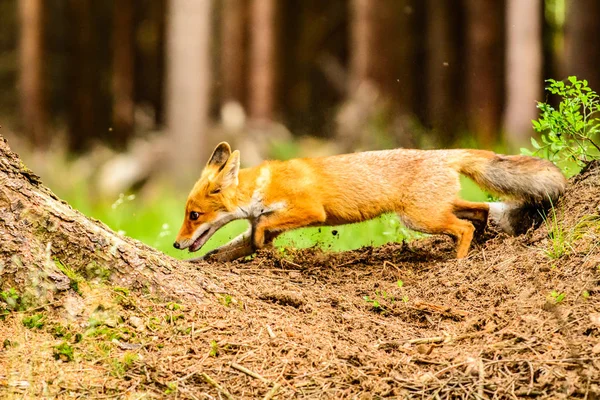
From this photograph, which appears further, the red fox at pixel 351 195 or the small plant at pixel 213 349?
the red fox at pixel 351 195

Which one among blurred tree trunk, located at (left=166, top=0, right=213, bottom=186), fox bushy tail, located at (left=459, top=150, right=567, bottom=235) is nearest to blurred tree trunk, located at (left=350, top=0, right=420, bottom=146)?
blurred tree trunk, located at (left=166, top=0, right=213, bottom=186)

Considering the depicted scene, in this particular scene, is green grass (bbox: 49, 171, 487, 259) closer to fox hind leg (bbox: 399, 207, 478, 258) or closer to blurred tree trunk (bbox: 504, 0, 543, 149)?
fox hind leg (bbox: 399, 207, 478, 258)

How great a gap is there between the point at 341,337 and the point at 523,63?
846cm

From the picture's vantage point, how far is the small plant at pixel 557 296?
367 centimetres

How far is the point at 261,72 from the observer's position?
57.3ft

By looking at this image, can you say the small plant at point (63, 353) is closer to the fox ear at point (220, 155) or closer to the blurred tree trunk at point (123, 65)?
the fox ear at point (220, 155)

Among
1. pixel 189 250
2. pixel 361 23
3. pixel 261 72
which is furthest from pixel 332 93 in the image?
pixel 189 250

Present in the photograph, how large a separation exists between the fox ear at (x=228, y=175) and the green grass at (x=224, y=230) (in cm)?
66

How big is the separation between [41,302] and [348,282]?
2002mm

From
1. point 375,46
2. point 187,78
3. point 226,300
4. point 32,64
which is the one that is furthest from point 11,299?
point 32,64

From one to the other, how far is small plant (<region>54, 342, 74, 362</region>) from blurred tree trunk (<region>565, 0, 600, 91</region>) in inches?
353

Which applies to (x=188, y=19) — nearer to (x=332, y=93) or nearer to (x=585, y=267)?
(x=585, y=267)

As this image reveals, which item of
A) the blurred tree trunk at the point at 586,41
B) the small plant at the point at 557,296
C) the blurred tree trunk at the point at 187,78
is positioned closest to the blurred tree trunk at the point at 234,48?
the blurred tree trunk at the point at 187,78

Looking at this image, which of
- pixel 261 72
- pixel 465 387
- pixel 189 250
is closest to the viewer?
pixel 465 387
